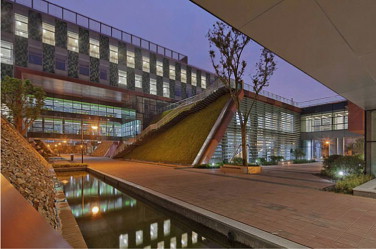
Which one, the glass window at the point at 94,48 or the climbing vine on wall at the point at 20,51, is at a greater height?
the glass window at the point at 94,48

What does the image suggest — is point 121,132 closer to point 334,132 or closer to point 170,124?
point 170,124

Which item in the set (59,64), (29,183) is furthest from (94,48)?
(29,183)

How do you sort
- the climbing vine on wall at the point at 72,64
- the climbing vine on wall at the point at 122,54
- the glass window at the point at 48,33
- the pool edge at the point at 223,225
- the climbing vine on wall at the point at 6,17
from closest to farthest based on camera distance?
the pool edge at the point at 223,225, the climbing vine on wall at the point at 6,17, the glass window at the point at 48,33, the climbing vine on wall at the point at 72,64, the climbing vine on wall at the point at 122,54

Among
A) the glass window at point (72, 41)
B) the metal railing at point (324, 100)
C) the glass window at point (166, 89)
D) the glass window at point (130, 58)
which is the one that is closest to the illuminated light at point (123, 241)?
the metal railing at point (324, 100)

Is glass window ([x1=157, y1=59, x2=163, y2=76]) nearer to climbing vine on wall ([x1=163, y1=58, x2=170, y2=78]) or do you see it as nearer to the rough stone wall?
climbing vine on wall ([x1=163, y1=58, x2=170, y2=78])

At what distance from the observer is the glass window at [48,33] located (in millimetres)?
32156

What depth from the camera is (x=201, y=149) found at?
1906cm

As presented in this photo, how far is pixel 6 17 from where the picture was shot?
29.3 m

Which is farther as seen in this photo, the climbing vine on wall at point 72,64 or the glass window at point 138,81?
the glass window at point 138,81

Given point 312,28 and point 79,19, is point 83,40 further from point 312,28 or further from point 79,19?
point 312,28

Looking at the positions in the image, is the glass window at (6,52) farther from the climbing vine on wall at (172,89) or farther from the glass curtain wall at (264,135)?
the glass curtain wall at (264,135)

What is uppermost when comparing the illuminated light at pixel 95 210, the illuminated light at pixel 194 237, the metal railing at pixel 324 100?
the metal railing at pixel 324 100

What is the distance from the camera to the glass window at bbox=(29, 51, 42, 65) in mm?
30495

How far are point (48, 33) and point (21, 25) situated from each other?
10.9 ft
